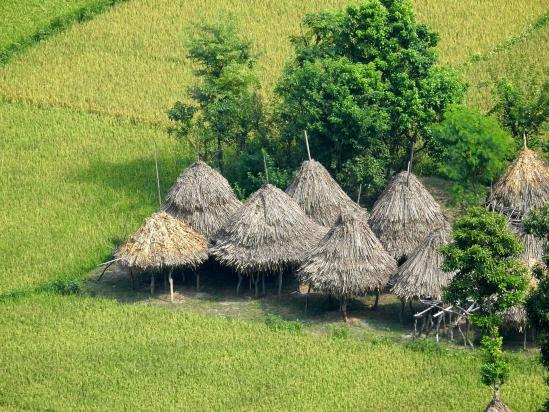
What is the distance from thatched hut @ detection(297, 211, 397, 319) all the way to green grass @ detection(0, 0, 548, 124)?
554 inches

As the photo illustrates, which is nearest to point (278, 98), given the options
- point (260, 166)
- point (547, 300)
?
point (260, 166)

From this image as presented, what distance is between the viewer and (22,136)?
5059 cm

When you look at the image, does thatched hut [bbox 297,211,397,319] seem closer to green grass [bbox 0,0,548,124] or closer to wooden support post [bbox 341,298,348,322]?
wooden support post [bbox 341,298,348,322]

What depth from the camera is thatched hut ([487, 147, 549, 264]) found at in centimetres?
4144

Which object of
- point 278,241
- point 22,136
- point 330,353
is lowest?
point 330,353

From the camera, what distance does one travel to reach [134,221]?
147 ft

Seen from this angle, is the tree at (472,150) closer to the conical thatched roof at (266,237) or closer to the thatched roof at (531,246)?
the thatched roof at (531,246)

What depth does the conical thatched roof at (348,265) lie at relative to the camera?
3853cm

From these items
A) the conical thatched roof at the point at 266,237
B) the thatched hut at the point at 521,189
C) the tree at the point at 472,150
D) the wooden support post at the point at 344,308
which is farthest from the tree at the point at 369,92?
the wooden support post at the point at 344,308

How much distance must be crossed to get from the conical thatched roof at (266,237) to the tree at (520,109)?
7877 mm

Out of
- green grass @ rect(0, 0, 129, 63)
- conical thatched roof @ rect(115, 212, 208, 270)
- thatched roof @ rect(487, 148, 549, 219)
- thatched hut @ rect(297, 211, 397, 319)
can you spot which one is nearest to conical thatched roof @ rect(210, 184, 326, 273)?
conical thatched roof @ rect(115, 212, 208, 270)

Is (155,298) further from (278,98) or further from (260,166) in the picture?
(278,98)

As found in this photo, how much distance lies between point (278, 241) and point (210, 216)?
103 inches

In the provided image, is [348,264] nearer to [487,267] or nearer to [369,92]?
[487,267]
